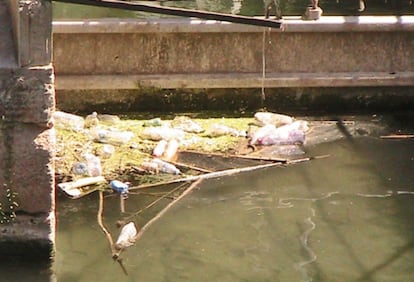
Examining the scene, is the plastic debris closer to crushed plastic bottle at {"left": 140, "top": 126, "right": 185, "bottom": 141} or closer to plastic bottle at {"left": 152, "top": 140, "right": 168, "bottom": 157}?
plastic bottle at {"left": 152, "top": 140, "right": 168, "bottom": 157}

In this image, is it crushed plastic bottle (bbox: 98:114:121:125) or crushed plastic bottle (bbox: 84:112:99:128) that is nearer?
crushed plastic bottle (bbox: 84:112:99:128)

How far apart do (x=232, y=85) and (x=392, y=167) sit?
190 centimetres

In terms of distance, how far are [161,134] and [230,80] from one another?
1.11m

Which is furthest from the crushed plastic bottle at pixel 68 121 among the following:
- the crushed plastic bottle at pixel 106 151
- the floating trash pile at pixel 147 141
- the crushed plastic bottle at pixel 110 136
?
the crushed plastic bottle at pixel 106 151

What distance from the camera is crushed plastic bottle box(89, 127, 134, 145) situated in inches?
305

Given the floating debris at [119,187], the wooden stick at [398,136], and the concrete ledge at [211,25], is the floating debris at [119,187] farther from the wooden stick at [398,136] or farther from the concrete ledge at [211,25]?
the wooden stick at [398,136]

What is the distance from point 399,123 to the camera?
28.6 feet

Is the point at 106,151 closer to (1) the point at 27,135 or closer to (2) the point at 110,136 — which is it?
(2) the point at 110,136

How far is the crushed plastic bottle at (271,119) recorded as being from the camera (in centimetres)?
843

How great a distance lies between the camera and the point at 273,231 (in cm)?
634

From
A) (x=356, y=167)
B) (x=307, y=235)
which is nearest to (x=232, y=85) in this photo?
(x=356, y=167)

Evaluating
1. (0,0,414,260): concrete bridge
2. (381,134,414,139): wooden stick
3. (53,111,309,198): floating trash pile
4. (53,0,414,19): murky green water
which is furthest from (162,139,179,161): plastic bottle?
(53,0,414,19): murky green water

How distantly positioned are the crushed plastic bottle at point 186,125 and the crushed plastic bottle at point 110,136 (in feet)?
1.74

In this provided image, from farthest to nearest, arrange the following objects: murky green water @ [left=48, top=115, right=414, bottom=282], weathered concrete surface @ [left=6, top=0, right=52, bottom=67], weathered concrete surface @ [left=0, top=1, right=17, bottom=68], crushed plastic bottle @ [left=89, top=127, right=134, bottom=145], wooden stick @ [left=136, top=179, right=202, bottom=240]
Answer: crushed plastic bottle @ [left=89, top=127, right=134, bottom=145] → wooden stick @ [left=136, top=179, right=202, bottom=240] → murky green water @ [left=48, top=115, right=414, bottom=282] → weathered concrete surface @ [left=0, top=1, right=17, bottom=68] → weathered concrete surface @ [left=6, top=0, right=52, bottom=67]
